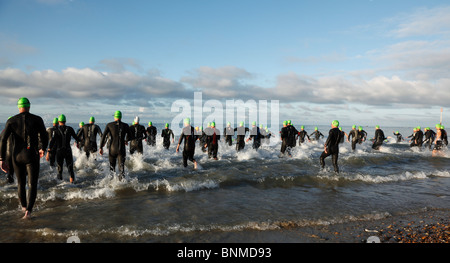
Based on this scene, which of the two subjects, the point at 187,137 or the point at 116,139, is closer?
the point at 116,139

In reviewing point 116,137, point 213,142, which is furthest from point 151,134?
point 116,137

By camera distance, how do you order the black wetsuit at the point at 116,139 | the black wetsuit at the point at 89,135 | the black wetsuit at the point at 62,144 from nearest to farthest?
the black wetsuit at the point at 116,139 < the black wetsuit at the point at 62,144 < the black wetsuit at the point at 89,135

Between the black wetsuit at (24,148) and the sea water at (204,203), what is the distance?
634 mm

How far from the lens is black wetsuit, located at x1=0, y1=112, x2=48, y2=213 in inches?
204

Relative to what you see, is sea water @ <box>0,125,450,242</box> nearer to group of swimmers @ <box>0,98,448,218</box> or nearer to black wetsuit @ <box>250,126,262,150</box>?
group of swimmers @ <box>0,98,448,218</box>

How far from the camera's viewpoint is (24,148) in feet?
17.3

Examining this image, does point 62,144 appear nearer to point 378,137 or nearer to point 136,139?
point 136,139

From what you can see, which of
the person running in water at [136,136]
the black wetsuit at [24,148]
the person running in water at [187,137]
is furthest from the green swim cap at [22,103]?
the person running in water at [136,136]

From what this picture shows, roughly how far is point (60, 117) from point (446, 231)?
1068 centimetres

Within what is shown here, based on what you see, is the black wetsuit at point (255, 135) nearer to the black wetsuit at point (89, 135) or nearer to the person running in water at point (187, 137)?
the person running in water at point (187, 137)

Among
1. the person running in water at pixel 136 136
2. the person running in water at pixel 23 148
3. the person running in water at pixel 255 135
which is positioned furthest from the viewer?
the person running in water at pixel 255 135

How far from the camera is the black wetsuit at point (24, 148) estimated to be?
5.19 metres

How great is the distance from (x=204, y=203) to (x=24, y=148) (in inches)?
158
